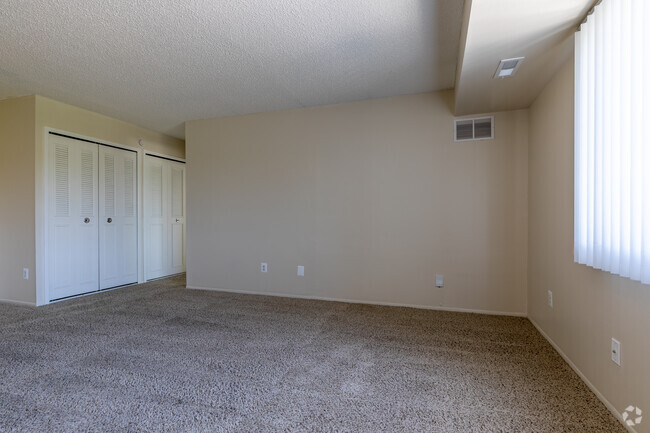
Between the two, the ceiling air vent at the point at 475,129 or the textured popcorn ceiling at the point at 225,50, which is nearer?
the textured popcorn ceiling at the point at 225,50

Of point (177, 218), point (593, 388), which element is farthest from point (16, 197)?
point (593, 388)

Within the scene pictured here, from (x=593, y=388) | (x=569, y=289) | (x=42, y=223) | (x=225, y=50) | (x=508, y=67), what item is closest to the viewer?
(x=593, y=388)

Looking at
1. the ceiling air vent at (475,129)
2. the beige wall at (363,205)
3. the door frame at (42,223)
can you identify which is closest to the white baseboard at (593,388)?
the beige wall at (363,205)

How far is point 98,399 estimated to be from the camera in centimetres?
183

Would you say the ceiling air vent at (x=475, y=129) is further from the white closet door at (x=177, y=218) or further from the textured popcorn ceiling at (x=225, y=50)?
the white closet door at (x=177, y=218)

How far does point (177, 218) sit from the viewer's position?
19.1 feet

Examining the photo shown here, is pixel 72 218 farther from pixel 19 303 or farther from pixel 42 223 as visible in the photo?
pixel 19 303

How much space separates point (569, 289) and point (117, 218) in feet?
16.7

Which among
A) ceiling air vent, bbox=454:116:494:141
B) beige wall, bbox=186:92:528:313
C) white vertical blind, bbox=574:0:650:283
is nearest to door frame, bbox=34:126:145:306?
beige wall, bbox=186:92:528:313

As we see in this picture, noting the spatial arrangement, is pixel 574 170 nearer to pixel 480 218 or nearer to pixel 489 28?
pixel 489 28

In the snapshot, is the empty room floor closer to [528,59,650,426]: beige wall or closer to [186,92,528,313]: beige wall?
[528,59,650,426]: beige wall

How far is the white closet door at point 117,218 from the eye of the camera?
180 inches

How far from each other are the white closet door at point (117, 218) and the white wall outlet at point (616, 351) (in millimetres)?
5190

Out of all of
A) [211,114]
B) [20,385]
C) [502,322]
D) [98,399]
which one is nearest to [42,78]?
[211,114]
